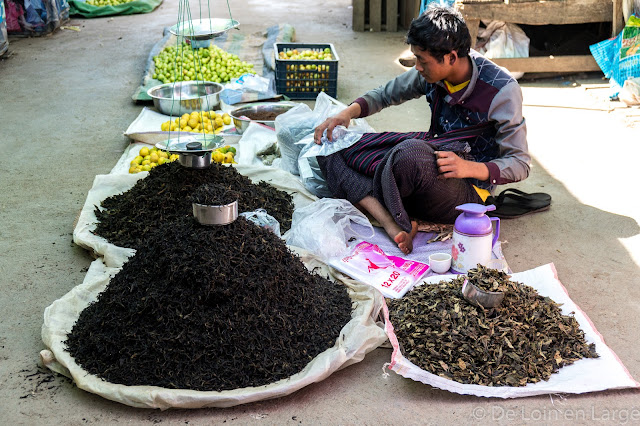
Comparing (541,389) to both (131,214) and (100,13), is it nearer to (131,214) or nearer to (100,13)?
(131,214)

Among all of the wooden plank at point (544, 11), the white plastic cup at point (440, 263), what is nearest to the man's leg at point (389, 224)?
the white plastic cup at point (440, 263)

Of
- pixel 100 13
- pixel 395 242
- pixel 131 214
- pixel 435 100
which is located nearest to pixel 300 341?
pixel 395 242

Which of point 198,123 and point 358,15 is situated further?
point 358,15

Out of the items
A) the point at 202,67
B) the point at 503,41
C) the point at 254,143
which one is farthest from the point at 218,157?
the point at 503,41

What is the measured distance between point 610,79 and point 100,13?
21.6ft

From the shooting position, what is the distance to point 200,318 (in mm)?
2131

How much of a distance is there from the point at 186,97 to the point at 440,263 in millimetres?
2810

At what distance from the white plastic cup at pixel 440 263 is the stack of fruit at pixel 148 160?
5.57 ft

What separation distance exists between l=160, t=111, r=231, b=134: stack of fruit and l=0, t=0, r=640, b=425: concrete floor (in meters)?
0.39

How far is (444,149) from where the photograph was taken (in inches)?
119

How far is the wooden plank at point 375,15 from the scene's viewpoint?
805 centimetres

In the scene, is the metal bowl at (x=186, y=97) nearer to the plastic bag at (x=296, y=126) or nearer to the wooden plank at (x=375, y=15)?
the plastic bag at (x=296, y=126)

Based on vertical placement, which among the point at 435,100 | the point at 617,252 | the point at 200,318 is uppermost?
the point at 435,100

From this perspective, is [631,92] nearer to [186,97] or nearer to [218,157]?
[218,157]
